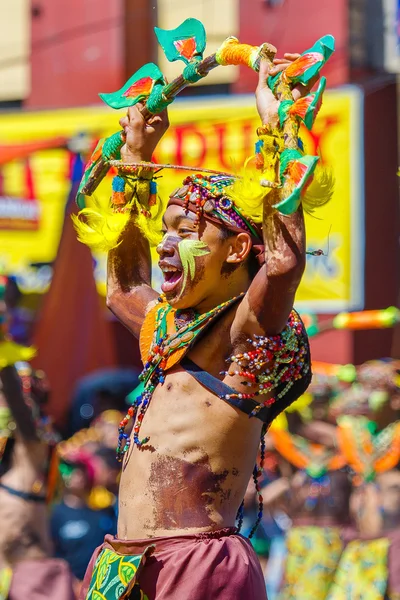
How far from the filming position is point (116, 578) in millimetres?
3496

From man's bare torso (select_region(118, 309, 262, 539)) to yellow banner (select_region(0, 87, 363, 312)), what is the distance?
19.0 feet

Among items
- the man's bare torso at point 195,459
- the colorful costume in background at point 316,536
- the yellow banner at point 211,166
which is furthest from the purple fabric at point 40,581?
the yellow banner at point 211,166

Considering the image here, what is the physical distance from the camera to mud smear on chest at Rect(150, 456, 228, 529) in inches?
137

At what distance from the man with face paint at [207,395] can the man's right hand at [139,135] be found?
0.38 m

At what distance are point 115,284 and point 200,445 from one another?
87cm

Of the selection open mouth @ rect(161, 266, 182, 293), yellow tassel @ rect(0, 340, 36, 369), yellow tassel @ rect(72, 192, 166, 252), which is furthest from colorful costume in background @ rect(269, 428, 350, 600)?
open mouth @ rect(161, 266, 182, 293)

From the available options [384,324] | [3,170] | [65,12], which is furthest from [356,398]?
[65,12]

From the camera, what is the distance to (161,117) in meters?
4.09

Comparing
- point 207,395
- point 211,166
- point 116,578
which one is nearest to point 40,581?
point 116,578

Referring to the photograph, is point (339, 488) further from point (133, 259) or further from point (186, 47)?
point (186, 47)

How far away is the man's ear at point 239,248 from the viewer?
3.60 m

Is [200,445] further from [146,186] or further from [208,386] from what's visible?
[146,186]

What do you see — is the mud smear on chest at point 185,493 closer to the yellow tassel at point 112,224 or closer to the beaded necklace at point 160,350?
the beaded necklace at point 160,350

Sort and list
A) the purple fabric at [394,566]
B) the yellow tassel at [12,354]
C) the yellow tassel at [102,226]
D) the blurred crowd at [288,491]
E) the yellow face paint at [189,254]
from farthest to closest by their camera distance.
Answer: the purple fabric at [394,566] → the blurred crowd at [288,491] → the yellow tassel at [12,354] → the yellow tassel at [102,226] → the yellow face paint at [189,254]
